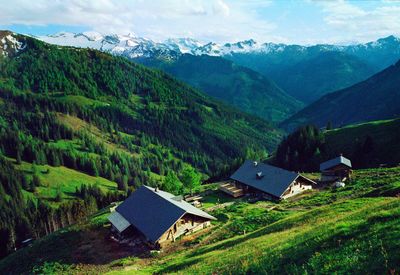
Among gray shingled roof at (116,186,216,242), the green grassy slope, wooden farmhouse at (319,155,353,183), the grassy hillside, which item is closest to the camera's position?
the grassy hillside

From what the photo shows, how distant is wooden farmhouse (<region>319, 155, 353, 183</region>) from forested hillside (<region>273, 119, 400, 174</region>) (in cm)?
2170

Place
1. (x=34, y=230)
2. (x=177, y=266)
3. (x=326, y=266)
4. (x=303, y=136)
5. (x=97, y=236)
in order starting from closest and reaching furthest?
1. (x=326, y=266)
2. (x=177, y=266)
3. (x=97, y=236)
4. (x=34, y=230)
5. (x=303, y=136)

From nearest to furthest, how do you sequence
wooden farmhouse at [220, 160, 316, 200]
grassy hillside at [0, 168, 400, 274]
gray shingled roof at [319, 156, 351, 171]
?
grassy hillside at [0, 168, 400, 274] → wooden farmhouse at [220, 160, 316, 200] → gray shingled roof at [319, 156, 351, 171]

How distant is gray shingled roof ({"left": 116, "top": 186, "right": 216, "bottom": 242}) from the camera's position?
64.4m

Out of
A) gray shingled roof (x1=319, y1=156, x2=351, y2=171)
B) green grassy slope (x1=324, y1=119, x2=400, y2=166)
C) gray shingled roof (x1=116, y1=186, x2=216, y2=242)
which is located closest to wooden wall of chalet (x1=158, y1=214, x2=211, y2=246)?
gray shingled roof (x1=116, y1=186, x2=216, y2=242)

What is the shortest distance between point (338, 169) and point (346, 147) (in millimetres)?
40198

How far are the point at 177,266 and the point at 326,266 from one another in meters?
26.8

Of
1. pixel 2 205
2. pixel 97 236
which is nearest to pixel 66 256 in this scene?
pixel 97 236

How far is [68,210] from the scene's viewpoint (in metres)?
131

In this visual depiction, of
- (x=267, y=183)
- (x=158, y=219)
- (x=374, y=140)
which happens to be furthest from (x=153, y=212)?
(x=374, y=140)

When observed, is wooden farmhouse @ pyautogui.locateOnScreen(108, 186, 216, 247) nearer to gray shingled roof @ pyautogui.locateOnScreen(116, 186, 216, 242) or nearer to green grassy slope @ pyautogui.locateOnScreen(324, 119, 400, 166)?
gray shingled roof @ pyautogui.locateOnScreen(116, 186, 216, 242)

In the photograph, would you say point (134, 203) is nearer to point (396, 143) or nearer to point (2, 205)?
point (396, 143)

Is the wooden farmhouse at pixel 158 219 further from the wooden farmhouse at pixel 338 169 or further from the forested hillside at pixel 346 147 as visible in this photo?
the forested hillside at pixel 346 147

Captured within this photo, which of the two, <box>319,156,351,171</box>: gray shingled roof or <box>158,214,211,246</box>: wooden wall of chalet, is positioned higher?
<box>319,156,351,171</box>: gray shingled roof
